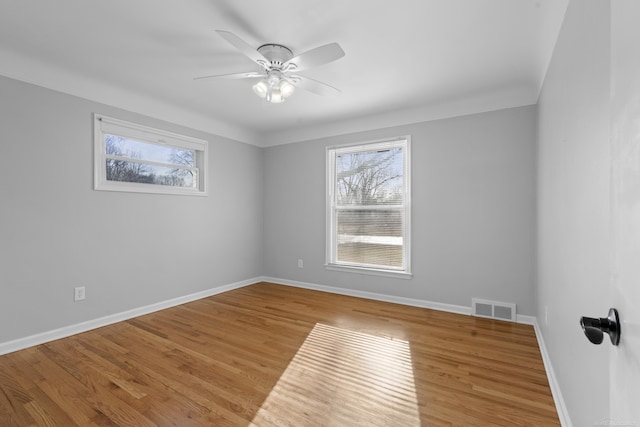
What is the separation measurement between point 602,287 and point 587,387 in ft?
1.66

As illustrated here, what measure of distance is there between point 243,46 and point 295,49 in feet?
1.78

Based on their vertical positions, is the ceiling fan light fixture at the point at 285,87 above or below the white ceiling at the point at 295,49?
below

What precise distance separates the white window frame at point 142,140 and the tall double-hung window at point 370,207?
181cm

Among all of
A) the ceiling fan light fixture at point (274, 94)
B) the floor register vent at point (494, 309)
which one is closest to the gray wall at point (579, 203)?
the floor register vent at point (494, 309)

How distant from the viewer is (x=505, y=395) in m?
1.92

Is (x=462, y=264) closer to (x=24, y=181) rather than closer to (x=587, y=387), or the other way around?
(x=587, y=387)

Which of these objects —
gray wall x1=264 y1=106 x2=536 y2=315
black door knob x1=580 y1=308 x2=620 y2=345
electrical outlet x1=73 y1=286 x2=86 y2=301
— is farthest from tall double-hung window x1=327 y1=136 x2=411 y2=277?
black door knob x1=580 y1=308 x2=620 y2=345

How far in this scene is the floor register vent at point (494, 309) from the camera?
3.21m

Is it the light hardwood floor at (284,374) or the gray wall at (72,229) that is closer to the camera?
the light hardwood floor at (284,374)

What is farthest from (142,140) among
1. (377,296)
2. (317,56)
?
(377,296)

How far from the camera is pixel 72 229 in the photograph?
290 cm

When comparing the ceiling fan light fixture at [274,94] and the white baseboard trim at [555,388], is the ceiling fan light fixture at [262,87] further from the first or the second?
the white baseboard trim at [555,388]

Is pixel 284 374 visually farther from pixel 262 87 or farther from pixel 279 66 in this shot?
pixel 279 66

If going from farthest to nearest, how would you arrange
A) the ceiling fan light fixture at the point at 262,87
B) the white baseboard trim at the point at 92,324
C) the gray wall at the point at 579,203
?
1. the white baseboard trim at the point at 92,324
2. the ceiling fan light fixture at the point at 262,87
3. the gray wall at the point at 579,203
